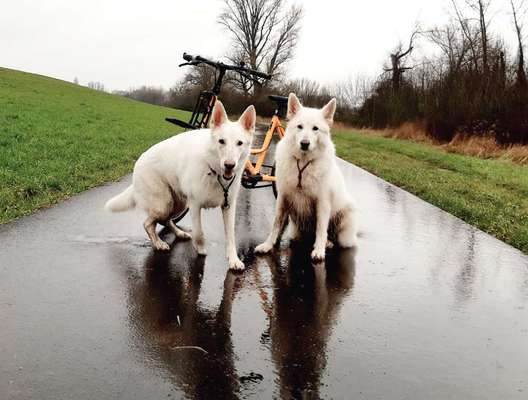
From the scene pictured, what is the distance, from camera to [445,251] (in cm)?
629

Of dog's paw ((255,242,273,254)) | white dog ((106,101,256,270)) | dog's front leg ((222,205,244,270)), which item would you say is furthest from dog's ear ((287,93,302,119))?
dog's paw ((255,242,273,254))

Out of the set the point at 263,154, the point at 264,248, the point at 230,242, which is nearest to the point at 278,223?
the point at 264,248

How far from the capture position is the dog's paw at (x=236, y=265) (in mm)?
5074

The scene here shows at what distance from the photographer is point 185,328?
3.64 meters

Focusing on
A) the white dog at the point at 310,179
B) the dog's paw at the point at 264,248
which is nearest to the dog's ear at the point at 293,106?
the white dog at the point at 310,179

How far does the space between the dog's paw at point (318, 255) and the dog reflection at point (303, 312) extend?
0.25ft

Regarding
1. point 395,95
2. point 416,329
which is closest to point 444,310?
point 416,329

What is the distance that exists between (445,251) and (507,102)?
16.7m

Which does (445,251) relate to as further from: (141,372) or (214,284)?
(141,372)

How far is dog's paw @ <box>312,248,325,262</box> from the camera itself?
18.5ft

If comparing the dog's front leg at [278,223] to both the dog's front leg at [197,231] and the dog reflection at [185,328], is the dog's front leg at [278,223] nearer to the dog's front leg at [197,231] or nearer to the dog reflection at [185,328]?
the dog's front leg at [197,231]

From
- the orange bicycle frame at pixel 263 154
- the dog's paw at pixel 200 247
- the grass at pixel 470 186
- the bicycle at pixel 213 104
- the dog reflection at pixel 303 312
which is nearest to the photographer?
the dog reflection at pixel 303 312

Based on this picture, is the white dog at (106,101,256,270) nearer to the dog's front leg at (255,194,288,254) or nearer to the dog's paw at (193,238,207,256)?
the dog's paw at (193,238,207,256)

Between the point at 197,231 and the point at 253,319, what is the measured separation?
1.71m
